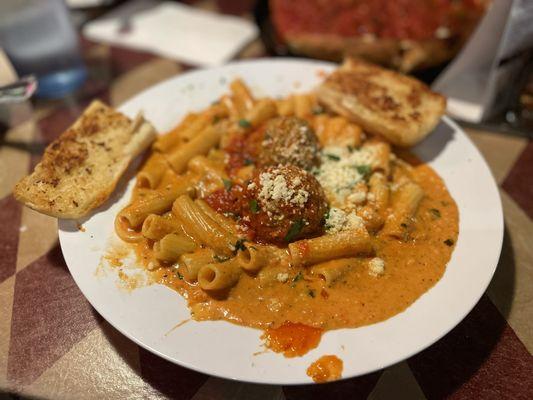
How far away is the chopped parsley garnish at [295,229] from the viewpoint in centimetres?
273

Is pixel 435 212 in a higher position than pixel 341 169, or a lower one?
lower

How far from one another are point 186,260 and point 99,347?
71cm

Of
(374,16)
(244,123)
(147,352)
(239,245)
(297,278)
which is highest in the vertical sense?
(374,16)

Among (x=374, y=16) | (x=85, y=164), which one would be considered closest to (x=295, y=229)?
(x=85, y=164)

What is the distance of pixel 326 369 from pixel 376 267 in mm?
722

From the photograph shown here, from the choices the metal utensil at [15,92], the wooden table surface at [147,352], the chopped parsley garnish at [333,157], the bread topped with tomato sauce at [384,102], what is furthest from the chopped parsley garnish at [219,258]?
the metal utensil at [15,92]

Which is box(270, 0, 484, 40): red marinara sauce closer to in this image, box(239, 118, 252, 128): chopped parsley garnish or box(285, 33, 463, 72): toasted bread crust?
box(285, 33, 463, 72): toasted bread crust

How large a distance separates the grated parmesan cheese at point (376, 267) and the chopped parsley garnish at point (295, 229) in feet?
1.50

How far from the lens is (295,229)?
2.73 metres

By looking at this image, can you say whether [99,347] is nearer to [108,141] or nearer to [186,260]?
[186,260]

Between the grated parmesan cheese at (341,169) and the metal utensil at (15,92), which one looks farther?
the metal utensil at (15,92)

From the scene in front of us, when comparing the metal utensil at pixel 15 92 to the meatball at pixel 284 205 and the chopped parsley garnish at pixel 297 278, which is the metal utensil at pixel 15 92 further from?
the chopped parsley garnish at pixel 297 278

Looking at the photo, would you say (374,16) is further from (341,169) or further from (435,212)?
(435,212)

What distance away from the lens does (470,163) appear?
3.29 metres
